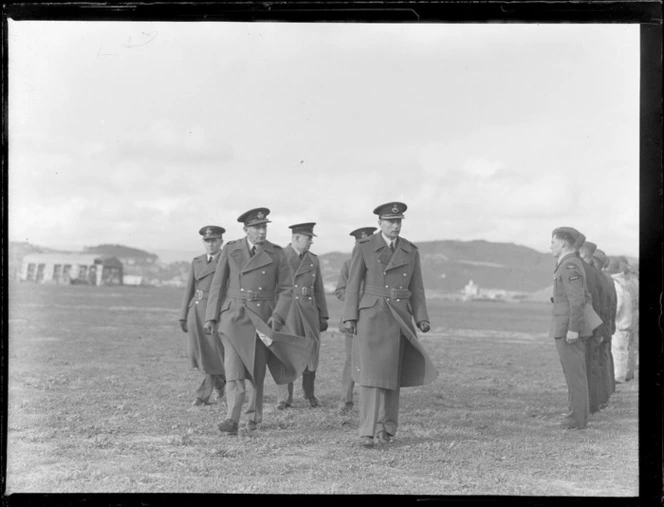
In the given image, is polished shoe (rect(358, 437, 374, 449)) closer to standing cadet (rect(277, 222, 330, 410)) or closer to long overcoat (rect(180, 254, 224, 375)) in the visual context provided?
standing cadet (rect(277, 222, 330, 410))

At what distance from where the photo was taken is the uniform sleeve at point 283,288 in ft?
32.0

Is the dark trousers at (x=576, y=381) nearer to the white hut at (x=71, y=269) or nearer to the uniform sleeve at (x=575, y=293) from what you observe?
the uniform sleeve at (x=575, y=293)

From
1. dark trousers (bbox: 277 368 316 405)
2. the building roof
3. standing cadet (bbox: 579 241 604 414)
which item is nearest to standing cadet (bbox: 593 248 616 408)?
standing cadet (bbox: 579 241 604 414)

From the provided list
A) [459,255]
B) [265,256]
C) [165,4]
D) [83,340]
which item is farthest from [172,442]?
[459,255]

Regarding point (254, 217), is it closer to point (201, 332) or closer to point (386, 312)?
point (386, 312)

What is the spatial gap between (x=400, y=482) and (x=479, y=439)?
187 cm

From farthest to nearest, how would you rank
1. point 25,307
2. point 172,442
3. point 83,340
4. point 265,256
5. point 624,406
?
point 25,307 → point 83,340 → point 624,406 → point 265,256 → point 172,442

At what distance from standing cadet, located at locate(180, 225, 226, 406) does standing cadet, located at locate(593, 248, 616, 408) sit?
519 cm

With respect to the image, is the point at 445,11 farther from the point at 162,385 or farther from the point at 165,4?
the point at 162,385

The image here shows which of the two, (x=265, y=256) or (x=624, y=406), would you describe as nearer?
(x=265, y=256)

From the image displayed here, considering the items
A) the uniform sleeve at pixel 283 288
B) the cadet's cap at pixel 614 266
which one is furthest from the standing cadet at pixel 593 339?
the uniform sleeve at pixel 283 288

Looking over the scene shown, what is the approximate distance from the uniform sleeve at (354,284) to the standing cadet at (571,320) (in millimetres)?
2475

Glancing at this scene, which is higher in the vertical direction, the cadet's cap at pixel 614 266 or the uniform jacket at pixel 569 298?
the cadet's cap at pixel 614 266

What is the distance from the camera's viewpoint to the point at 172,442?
905 cm
